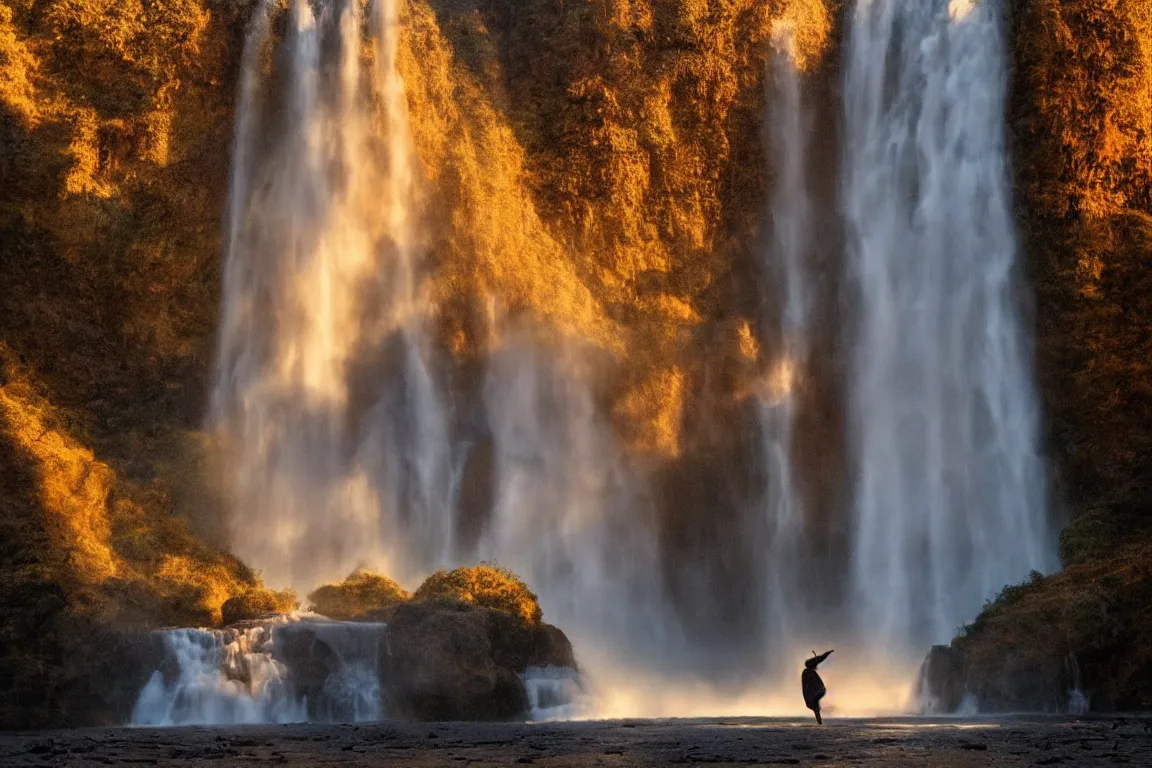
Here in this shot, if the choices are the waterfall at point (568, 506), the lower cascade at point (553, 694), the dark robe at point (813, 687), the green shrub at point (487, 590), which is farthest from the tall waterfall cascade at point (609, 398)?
the dark robe at point (813, 687)

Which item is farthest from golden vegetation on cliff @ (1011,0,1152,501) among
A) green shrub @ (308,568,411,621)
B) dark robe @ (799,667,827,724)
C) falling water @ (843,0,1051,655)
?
dark robe @ (799,667,827,724)

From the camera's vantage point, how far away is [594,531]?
4531 centimetres

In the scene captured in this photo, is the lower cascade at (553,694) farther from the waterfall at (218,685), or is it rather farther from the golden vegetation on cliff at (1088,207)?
the golden vegetation on cliff at (1088,207)

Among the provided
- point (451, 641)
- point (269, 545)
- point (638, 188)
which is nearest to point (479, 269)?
point (638, 188)

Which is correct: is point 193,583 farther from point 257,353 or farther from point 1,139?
point 1,139

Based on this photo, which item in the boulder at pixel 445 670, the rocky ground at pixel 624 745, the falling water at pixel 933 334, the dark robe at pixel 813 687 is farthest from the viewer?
the falling water at pixel 933 334

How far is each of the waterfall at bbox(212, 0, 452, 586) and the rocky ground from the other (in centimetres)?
1738

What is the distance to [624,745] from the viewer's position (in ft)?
64.5

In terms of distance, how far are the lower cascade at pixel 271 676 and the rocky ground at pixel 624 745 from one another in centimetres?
419

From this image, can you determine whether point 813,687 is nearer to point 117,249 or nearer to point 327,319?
point 327,319

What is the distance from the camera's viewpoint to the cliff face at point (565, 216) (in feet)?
142

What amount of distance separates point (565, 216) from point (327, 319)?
29.8ft

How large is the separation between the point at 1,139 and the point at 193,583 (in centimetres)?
1653

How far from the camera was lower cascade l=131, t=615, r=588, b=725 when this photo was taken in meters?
30.2
